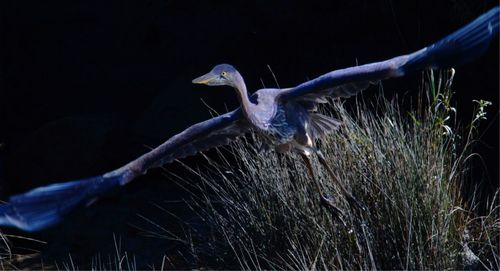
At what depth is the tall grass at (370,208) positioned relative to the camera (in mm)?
4953

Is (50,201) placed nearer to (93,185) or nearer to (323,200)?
(93,185)

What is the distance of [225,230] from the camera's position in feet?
19.1

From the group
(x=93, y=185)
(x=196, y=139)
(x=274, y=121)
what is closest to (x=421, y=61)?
(x=274, y=121)

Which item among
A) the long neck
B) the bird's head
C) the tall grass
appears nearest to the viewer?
the bird's head

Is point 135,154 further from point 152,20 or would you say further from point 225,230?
point 225,230

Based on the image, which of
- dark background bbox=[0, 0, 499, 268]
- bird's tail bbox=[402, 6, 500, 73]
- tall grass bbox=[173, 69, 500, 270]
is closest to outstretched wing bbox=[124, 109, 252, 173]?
tall grass bbox=[173, 69, 500, 270]

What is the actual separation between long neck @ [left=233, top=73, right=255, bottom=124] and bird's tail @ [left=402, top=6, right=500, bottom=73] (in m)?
0.98

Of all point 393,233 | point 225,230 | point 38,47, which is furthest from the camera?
point 38,47

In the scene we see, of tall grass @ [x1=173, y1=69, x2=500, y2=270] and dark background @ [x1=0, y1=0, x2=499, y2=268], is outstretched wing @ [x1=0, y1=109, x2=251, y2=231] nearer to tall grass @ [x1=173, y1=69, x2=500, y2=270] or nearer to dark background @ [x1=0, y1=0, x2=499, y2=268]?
tall grass @ [x1=173, y1=69, x2=500, y2=270]

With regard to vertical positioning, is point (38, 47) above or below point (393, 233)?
above

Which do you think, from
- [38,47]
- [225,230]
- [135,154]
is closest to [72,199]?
[225,230]

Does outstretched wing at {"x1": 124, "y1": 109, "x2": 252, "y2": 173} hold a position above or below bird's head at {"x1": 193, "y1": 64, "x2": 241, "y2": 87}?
below

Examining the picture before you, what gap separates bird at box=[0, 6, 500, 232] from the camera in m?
4.09

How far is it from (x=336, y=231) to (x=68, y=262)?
2.44 metres
